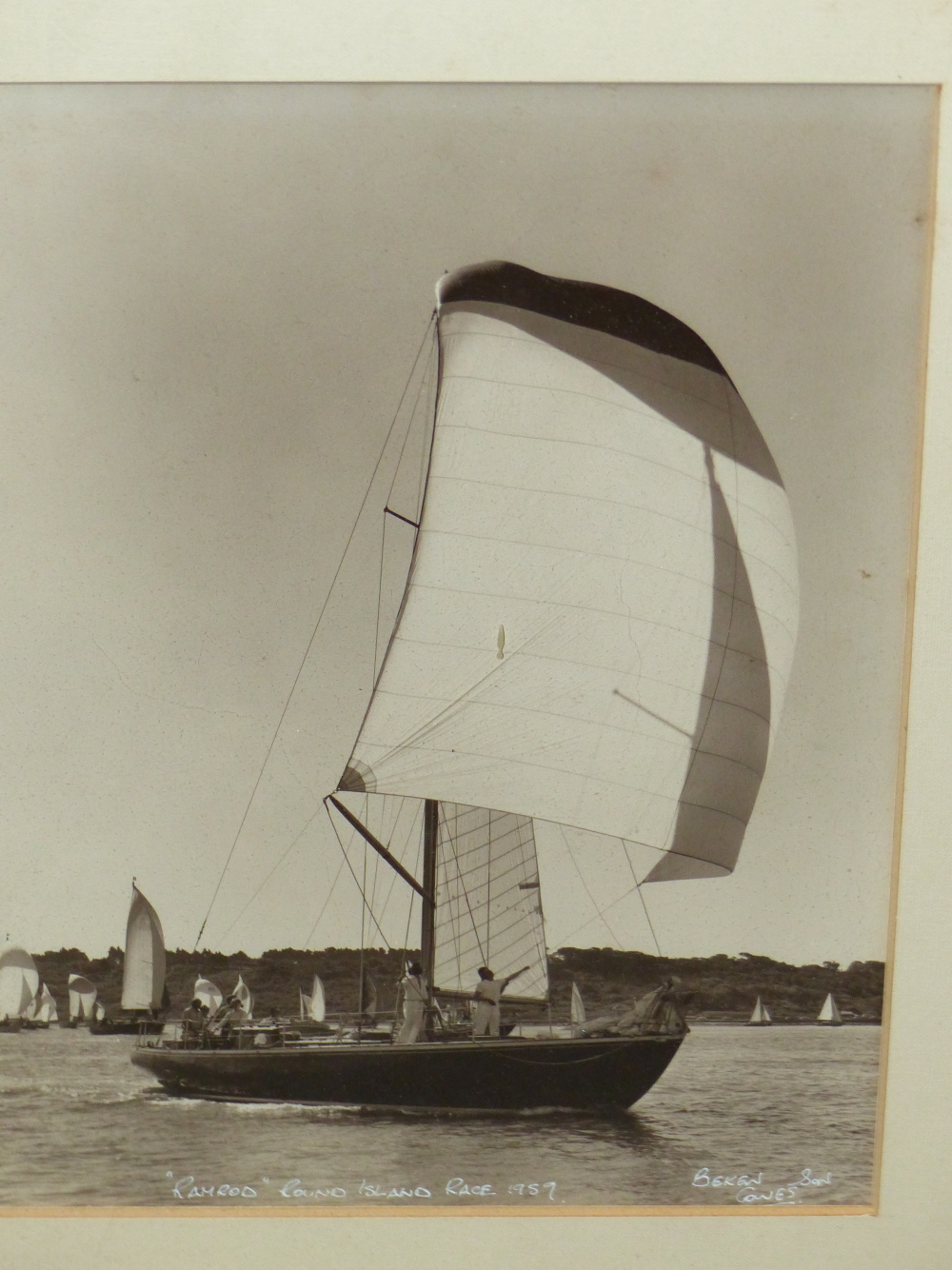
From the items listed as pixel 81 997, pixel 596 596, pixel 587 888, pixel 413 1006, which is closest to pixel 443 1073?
pixel 413 1006

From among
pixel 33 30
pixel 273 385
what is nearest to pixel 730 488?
pixel 273 385

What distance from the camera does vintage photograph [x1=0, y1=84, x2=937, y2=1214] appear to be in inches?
108

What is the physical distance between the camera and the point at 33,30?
2.71 m

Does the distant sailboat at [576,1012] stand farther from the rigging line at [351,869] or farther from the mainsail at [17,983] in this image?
the mainsail at [17,983]

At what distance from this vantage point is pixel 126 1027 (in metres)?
2.76

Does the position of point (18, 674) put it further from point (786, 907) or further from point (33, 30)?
point (786, 907)

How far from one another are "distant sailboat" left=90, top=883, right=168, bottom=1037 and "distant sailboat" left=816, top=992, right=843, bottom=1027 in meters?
1.63

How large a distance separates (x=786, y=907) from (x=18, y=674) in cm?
207

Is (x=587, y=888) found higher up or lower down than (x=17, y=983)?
higher up
